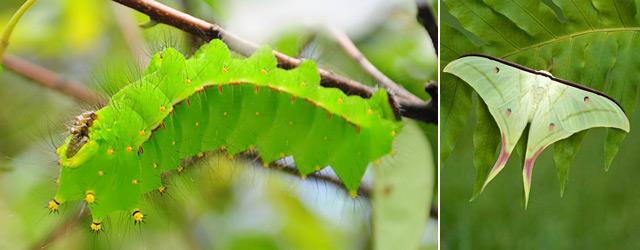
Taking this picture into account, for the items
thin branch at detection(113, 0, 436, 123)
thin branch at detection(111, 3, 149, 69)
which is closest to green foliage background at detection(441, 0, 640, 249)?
thin branch at detection(113, 0, 436, 123)

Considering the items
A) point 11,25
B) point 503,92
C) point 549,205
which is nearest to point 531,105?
point 503,92

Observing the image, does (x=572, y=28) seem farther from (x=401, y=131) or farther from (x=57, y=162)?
(x=57, y=162)

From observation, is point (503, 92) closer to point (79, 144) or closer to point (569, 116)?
point (569, 116)

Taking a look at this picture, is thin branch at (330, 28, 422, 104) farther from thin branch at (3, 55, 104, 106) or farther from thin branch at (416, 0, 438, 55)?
thin branch at (3, 55, 104, 106)

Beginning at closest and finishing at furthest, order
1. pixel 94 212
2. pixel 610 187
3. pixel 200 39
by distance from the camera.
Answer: pixel 94 212, pixel 200 39, pixel 610 187

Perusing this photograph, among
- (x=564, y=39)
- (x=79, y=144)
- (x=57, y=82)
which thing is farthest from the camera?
(x=564, y=39)

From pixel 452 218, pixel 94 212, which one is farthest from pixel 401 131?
pixel 94 212
